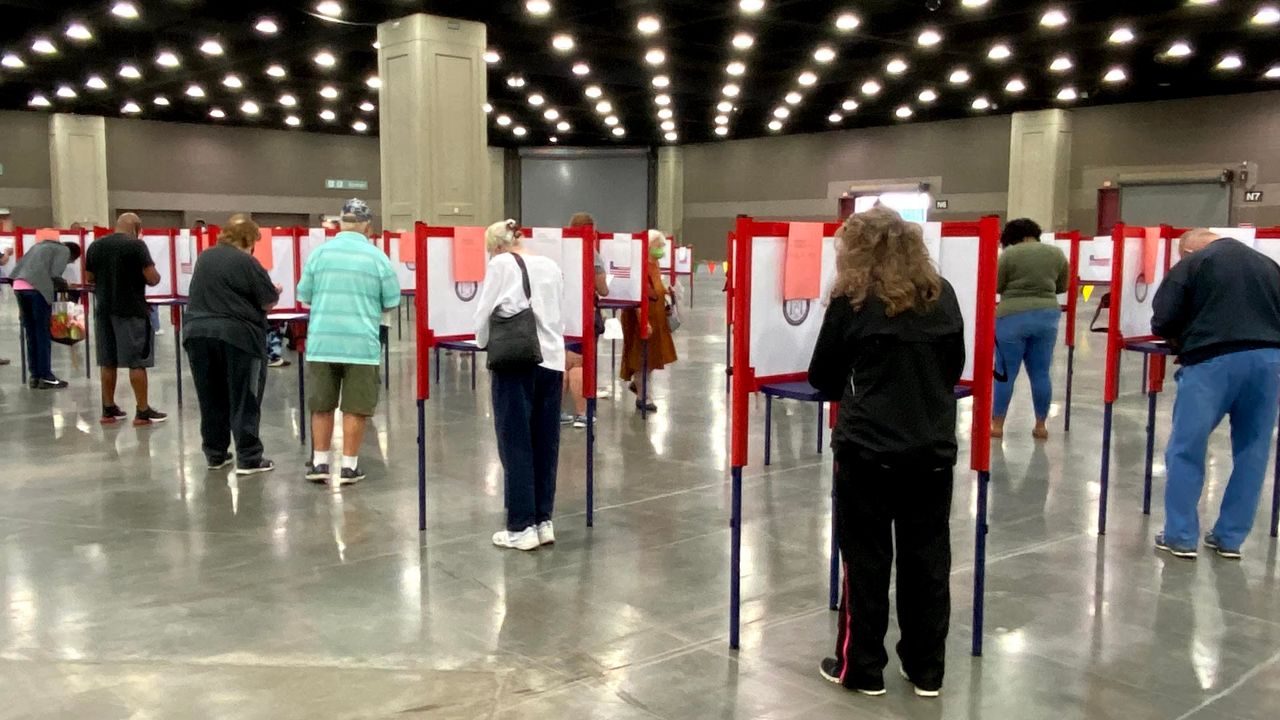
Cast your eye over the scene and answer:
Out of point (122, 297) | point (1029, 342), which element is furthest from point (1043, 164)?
point (122, 297)

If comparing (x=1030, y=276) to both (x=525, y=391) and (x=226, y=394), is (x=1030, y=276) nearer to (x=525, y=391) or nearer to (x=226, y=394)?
(x=525, y=391)

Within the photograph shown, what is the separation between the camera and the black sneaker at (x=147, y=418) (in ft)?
26.7

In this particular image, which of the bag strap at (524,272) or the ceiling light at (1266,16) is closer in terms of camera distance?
the bag strap at (524,272)

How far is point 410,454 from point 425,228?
252cm

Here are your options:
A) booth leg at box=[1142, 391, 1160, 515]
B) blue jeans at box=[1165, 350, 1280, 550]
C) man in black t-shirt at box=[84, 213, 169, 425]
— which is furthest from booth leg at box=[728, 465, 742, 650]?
man in black t-shirt at box=[84, 213, 169, 425]

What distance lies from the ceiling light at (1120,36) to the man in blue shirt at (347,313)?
14276mm

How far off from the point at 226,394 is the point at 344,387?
1.12m

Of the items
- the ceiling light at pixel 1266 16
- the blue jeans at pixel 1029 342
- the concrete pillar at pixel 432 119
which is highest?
the ceiling light at pixel 1266 16

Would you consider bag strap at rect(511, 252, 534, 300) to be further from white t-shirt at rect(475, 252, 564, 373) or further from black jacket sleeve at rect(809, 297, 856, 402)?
black jacket sleeve at rect(809, 297, 856, 402)

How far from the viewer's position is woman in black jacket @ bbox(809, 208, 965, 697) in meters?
3.21

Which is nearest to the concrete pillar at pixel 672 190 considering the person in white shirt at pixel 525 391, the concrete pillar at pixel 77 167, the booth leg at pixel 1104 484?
the concrete pillar at pixel 77 167

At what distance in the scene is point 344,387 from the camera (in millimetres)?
6078

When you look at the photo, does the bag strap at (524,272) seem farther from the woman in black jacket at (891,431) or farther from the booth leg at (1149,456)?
the booth leg at (1149,456)

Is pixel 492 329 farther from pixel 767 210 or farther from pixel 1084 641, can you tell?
pixel 767 210
